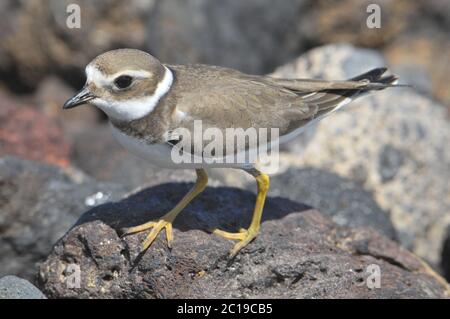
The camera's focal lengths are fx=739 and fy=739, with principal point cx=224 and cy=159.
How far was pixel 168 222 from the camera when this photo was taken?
736cm

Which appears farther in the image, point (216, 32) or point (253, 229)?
point (216, 32)

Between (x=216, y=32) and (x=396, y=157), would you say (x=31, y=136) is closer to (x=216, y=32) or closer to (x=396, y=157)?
(x=216, y=32)

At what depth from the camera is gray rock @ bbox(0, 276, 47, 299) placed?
7.05 metres

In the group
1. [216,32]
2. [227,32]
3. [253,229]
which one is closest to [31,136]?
[216,32]

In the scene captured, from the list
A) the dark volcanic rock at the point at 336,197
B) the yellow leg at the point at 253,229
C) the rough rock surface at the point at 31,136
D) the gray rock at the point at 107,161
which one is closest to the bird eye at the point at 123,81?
the yellow leg at the point at 253,229

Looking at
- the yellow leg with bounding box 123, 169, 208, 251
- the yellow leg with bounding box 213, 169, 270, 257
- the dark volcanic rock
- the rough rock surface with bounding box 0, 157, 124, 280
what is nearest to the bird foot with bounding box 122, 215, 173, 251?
the yellow leg with bounding box 123, 169, 208, 251

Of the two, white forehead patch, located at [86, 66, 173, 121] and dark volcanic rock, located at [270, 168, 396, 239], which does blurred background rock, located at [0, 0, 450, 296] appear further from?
white forehead patch, located at [86, 66, 173, 121]

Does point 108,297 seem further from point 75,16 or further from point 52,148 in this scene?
point 75,16

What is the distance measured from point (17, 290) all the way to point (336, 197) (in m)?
4.71

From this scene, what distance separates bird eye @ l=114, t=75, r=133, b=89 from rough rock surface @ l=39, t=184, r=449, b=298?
1.43 m

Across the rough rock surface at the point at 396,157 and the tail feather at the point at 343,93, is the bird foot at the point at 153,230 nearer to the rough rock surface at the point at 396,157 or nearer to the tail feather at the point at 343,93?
the tail feather at the point at 343,93

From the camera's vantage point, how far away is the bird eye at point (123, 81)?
22.7 feet
